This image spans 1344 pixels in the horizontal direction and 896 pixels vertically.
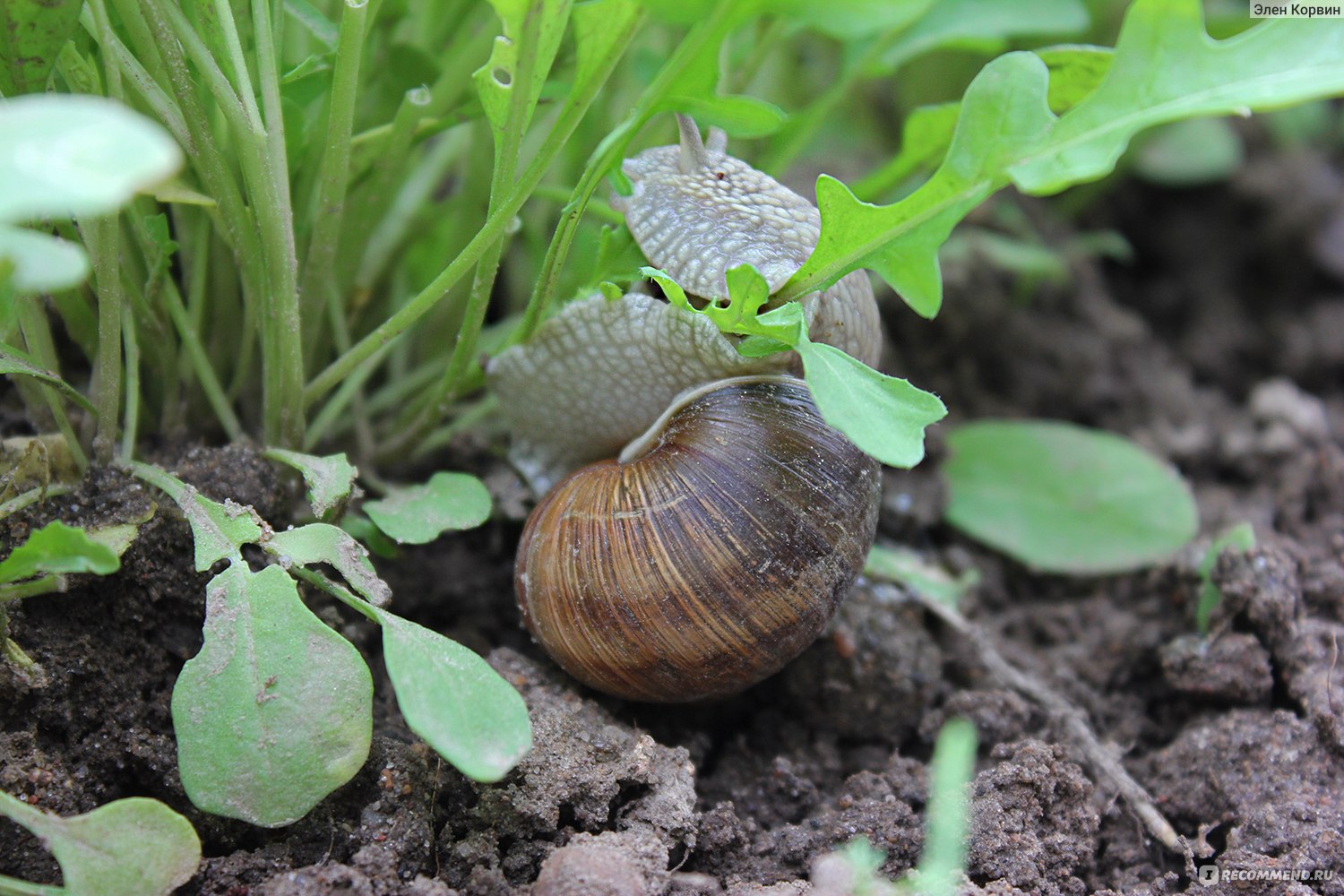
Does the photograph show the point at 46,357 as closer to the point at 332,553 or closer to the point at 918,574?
the point at 332,553

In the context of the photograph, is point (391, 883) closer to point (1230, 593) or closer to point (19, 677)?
point (19, 677)

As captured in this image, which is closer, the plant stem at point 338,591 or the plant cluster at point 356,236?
the plant cluster at point 356,236

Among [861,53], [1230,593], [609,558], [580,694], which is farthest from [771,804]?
[861,53]

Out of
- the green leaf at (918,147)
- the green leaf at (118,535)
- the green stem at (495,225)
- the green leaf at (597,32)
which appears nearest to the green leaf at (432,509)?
the green stem at (495,225)

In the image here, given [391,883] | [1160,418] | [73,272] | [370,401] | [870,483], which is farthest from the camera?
[1160,418]

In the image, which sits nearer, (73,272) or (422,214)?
(73,272)

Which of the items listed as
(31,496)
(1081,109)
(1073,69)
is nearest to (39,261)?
(31,496)

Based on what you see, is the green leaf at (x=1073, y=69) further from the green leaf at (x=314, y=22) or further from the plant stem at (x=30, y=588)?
the plant stem at (x=30, y=588)
